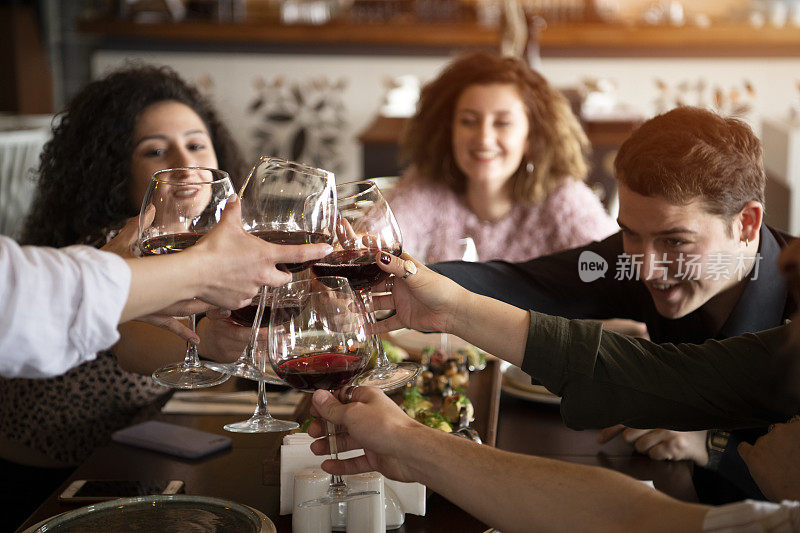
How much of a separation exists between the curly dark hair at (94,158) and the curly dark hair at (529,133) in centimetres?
105

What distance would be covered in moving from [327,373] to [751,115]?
17.2 feet

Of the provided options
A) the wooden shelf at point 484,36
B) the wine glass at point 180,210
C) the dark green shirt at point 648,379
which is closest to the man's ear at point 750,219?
the dark green shirt at point 648,379

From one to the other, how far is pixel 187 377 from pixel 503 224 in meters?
1.70

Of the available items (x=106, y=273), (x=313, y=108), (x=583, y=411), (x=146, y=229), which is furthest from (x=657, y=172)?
(x=313, y=108)

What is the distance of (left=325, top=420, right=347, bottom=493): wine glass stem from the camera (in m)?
1.17

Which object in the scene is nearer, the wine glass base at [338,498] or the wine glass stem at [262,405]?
the wine glass base at [338,498]

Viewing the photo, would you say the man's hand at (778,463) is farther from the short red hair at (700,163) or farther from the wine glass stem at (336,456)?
the wine glass stem at (336,456)

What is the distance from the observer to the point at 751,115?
571cm

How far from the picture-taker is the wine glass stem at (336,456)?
117 centimetres

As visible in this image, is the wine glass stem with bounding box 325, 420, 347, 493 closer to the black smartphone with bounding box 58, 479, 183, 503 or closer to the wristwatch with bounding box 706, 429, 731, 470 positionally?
the black smartphone with bounding box 58, 479, 183, 503

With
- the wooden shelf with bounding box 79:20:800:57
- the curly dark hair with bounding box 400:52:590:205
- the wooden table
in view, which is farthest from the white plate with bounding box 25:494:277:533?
the wooden shelf with bounding box 79:20:800:57

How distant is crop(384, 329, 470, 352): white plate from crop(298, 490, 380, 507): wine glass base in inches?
32.9

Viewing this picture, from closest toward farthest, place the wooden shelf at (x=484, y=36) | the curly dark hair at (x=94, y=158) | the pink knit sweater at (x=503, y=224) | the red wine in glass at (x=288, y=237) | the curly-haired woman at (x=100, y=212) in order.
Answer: the red wine in glass at (x=288, y=237) → the curly-haired woman at (x=100, y=212) → the curly dark hair at (x=94, y=158) → the pink knit sweater at (x=503, y=224) → the wooden shelf at (x=484, y=36)

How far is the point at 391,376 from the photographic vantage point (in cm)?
136
